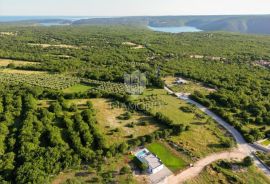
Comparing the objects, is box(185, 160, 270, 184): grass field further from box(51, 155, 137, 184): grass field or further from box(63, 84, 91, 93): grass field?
box(63, 84, 91, 93): grass field

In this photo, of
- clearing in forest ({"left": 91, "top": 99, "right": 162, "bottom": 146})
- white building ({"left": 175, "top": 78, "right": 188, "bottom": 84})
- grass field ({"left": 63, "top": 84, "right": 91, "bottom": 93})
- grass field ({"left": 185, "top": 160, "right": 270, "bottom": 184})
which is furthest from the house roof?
white building ({"left": 175, "top": 78, "right": 188, "bottom": 84})

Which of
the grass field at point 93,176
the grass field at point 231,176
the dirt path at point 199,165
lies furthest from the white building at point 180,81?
the grass field at point 93,176

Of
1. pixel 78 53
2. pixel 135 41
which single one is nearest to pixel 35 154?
pixel 78 53

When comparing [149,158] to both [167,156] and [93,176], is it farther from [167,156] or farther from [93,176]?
[93,176]

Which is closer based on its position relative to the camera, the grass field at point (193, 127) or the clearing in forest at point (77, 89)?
the grass field at point (193, 127)

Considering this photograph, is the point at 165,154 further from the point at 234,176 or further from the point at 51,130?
the point at 51,130

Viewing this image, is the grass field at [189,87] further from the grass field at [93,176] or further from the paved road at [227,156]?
the grass field at [93,176]
